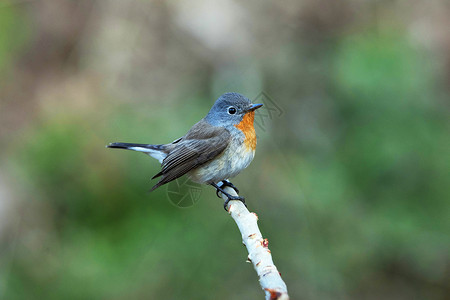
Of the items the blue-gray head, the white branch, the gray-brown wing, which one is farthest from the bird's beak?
the white branch

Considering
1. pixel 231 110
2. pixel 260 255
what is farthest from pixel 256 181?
pixel 260 255

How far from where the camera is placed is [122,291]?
391cm

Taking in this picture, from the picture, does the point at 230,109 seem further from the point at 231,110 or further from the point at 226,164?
the point at 226,164

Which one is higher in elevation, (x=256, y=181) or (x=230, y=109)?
(x=256, y=181)

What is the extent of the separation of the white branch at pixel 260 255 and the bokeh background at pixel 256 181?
4.50ft

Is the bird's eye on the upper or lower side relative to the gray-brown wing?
upper

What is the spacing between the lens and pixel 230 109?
312 centimetres

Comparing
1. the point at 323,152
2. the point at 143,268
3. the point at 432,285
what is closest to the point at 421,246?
the point at 432,285

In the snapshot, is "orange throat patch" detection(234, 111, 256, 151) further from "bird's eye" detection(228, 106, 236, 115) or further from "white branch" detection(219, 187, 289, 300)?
"white branch" detection(219, 187, 289, 300)

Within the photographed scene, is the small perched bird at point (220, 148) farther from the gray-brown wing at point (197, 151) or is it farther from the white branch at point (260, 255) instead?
the white branch at point (260, 255)

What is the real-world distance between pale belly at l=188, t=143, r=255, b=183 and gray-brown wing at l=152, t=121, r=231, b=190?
0.04 m

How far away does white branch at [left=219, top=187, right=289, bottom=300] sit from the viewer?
1564 mm

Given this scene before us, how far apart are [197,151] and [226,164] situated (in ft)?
0.68

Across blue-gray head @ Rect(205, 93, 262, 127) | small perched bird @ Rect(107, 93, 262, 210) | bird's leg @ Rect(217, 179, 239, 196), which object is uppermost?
blue-gray head @ Rect(205, 93, 262, 127)
